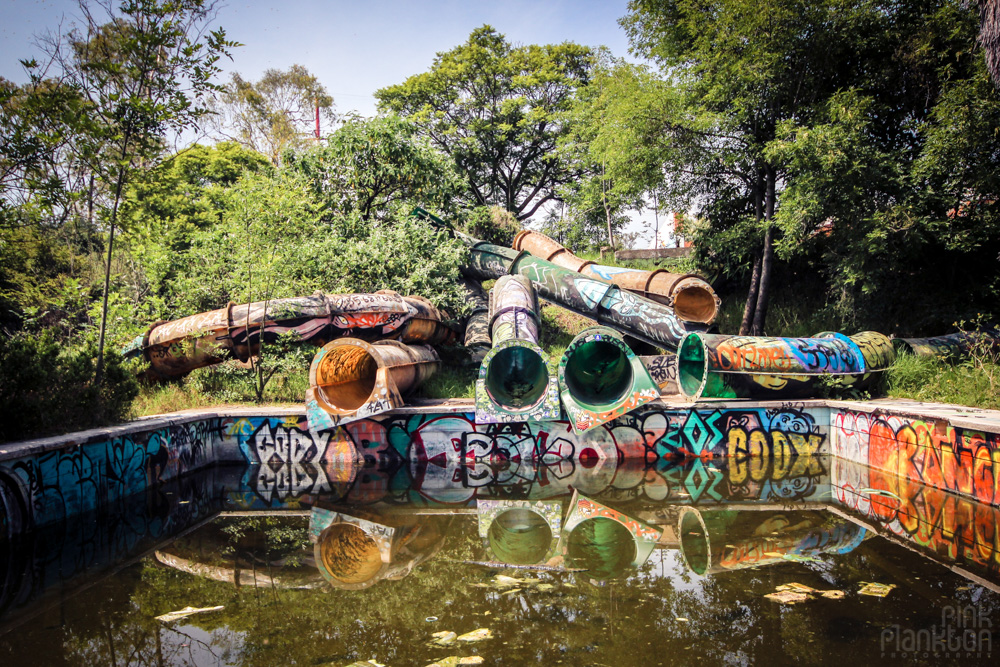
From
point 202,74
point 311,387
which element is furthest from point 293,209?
point 311,387

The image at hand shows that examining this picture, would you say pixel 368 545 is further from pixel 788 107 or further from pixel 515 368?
pixel 788 107

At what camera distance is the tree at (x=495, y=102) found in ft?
87.0

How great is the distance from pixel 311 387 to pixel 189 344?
3.28 metres

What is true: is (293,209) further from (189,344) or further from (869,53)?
(869,53)

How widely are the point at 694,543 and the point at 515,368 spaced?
6.13 m

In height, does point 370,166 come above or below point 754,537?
above

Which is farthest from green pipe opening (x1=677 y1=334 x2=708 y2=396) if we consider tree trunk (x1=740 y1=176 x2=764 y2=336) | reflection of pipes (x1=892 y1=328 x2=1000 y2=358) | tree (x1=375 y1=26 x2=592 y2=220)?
tree (x1=375 y1=26 x2=592 y2=220)

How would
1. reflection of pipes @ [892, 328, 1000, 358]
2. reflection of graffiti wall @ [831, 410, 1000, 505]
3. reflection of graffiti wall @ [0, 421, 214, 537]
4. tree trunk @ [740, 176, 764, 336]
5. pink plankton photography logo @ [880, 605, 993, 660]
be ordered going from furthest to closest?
tree trunk @ [740, 176, 764, 336], reflection of pipes @ [892, 328, 1000, 358], reflection of graffiti wall @ [831, 410, 1000, 505], reflection of graffiti wall @ [0, 421, 214, 537], pink plankton photography logo @ [880, 605, 993, 660]

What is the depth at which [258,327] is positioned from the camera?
440 inches

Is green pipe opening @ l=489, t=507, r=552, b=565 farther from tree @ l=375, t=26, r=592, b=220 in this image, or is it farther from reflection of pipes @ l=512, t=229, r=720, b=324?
tree @ l=375, t=26, r=592, b=220

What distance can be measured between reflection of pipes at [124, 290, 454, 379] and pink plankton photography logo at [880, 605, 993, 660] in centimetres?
960

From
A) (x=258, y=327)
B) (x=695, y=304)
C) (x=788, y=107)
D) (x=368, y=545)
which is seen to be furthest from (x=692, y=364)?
(x=258, y=327)

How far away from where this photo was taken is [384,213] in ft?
52.6

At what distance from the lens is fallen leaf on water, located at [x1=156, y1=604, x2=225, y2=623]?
4.44m
